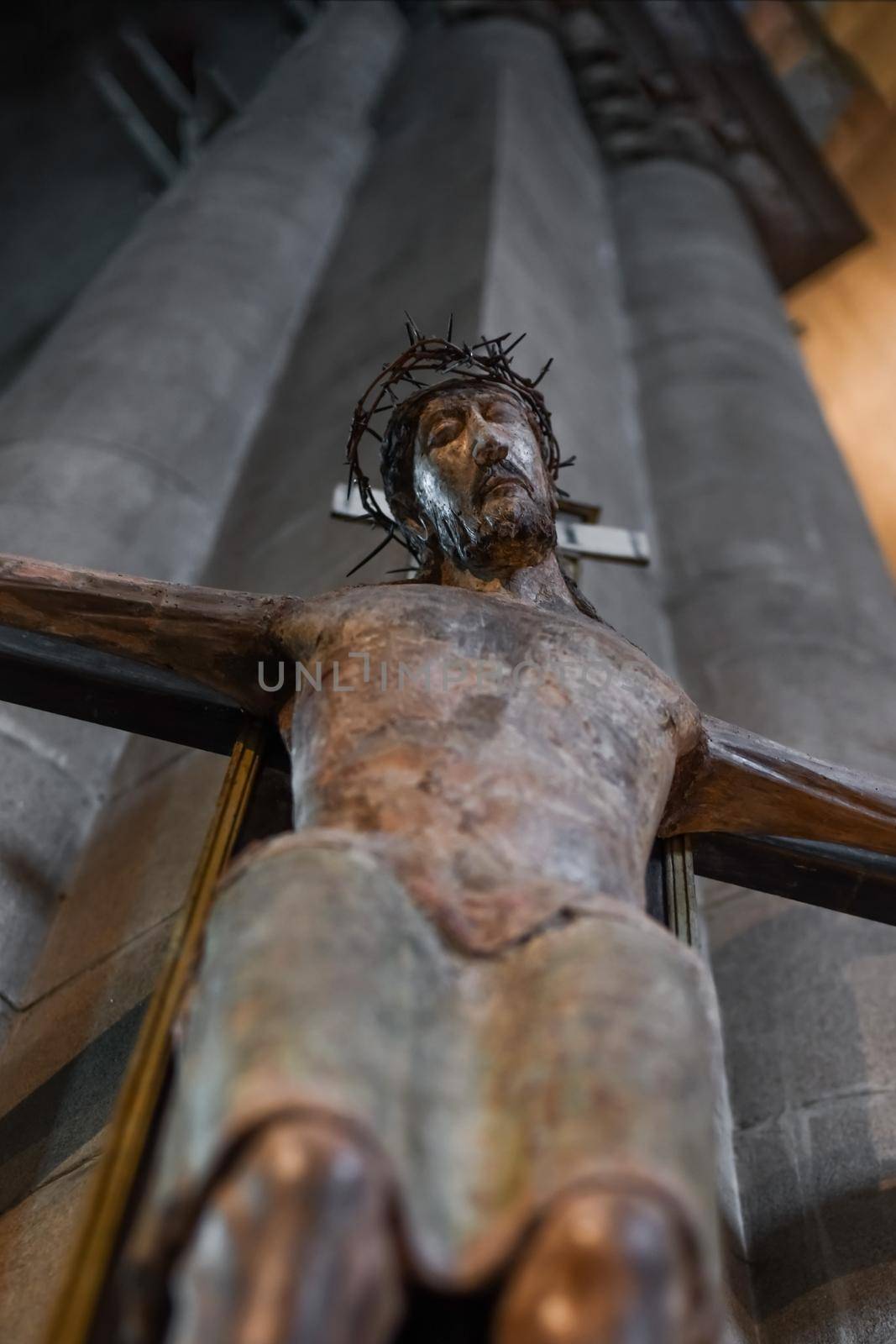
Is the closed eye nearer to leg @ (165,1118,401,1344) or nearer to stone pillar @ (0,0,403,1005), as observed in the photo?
stone pillar @ (0,0,403,1005)

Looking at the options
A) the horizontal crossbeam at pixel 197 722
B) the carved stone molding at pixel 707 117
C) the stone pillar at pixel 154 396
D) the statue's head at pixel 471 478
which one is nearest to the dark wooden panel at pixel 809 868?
the horizontal crossbeam at pixel 197 722

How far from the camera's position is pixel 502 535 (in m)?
2.11

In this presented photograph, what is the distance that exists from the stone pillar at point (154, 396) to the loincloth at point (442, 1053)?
1.52 metres

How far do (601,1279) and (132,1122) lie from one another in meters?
0.62

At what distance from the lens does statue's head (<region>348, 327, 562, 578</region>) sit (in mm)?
2137

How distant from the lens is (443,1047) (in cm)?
122

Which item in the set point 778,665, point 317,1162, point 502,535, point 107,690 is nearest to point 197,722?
point 107,690

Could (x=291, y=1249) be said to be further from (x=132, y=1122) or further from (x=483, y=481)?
(x=483, y=481)

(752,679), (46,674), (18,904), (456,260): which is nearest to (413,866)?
(46,674)

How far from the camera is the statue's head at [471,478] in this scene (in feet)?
7.00

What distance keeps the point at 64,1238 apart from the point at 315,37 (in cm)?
785

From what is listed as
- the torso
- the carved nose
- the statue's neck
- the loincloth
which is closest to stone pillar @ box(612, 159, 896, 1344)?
the torso

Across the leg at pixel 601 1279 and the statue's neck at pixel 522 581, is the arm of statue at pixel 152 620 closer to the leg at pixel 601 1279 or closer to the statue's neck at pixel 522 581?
the statue's neck at pixel 522 581

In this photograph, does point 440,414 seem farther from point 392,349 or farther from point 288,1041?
point 392,349
